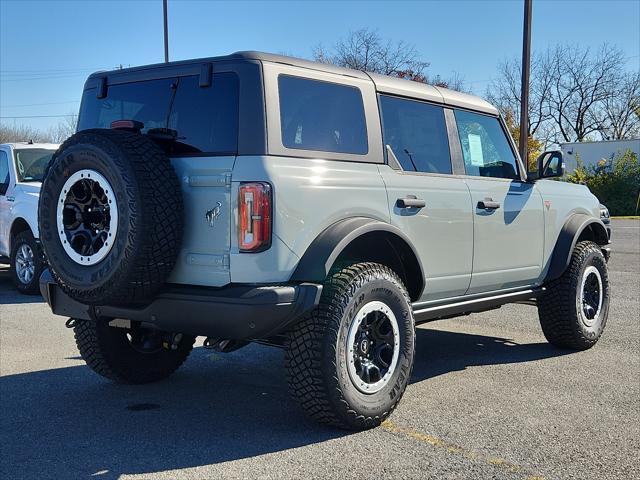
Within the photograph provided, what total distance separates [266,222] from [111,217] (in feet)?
2.63

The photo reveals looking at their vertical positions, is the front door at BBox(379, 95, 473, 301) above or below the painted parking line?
above

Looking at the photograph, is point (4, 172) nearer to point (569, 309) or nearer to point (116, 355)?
point (116, 355)

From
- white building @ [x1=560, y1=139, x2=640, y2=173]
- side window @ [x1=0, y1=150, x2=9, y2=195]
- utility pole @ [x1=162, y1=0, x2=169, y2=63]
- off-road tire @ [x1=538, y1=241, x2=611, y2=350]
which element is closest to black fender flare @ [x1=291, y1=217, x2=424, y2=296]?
off-road tire @ [x1=538, y1=241, x2=611, y2=350]

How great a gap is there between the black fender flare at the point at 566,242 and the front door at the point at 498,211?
0.71ft

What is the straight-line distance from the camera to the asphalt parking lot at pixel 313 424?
3.64 metres

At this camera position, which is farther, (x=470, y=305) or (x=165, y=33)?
(x=165, y=33)

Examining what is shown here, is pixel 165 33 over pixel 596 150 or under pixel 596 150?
over

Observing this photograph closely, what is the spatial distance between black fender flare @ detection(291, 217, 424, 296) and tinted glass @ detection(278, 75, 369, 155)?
1.61 ft

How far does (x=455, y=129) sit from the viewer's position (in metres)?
5.45

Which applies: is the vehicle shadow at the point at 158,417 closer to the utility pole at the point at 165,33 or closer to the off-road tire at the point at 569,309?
the off-road tire at the point at 569,309

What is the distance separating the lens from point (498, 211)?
5.54 meters

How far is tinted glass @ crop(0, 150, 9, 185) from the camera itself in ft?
33.0

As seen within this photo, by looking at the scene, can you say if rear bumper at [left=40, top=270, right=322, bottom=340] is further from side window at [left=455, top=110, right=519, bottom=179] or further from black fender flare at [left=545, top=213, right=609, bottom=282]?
black fender flare at [left=545, top=213, right=609, bottom=282]

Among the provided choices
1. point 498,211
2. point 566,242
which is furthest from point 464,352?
point 498,211
